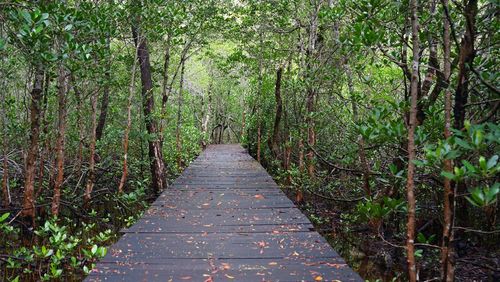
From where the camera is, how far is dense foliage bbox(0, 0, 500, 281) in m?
2.08

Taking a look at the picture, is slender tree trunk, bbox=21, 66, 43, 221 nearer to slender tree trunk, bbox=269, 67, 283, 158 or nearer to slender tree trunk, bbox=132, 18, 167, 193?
slender tree trunk, bbox=132, 18, 167, 193

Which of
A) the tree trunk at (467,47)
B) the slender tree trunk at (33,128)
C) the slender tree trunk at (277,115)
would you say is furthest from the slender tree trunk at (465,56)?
the slender tree trunk at (277,115)

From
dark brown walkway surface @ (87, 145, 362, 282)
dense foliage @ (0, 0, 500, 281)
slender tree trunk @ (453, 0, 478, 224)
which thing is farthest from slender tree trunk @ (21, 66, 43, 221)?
slender tree trunk @ (453, 0, 478, 224)

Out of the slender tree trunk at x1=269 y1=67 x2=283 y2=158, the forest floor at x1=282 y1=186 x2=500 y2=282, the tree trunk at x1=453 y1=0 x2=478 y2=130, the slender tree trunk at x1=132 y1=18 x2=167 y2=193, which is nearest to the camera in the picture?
the tree trunk at x1=453 y1=0 x2=478 y2=130

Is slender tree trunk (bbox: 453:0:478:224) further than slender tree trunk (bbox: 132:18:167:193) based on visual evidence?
No

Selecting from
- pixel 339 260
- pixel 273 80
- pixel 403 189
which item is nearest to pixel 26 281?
pixel 339 260

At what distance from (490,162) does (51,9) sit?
9.25ft

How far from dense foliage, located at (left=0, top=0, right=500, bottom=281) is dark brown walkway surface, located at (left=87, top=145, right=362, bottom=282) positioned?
42cm

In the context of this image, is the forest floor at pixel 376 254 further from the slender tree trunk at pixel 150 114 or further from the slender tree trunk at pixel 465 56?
the slender tree trunk at pixel 150 114

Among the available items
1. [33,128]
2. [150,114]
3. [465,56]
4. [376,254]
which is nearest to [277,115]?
[150,114]

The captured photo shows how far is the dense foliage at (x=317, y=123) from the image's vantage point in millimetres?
2078

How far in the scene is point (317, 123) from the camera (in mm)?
7777

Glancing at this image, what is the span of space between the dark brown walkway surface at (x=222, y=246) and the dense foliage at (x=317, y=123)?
42 cm

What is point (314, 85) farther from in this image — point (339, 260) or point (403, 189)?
point (339, 260)
